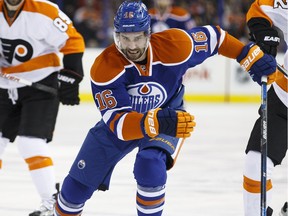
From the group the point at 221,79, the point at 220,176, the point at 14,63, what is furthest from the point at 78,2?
the point at 14,63

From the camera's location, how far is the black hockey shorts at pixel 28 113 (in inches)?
163

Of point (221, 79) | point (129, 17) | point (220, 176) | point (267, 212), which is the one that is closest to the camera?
point (129, 17)

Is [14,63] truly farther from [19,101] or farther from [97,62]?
[97,62]

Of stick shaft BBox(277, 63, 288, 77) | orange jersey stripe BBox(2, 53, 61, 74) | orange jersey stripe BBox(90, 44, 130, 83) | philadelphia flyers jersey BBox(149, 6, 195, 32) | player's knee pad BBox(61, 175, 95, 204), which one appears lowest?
philadelphia flyers jersey BBox(149, 6, 195, 32)

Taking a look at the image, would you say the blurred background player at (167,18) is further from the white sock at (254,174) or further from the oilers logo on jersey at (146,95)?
the oilers logo on jersey at (146,95)

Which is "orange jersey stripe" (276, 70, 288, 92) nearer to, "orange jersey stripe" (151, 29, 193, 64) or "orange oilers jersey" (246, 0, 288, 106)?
"orange oilers jersey" (246, 0, 288, 106)

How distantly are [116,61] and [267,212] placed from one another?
1.00 meters

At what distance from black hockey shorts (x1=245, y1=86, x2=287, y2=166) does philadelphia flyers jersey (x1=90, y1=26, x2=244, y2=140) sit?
398 mm

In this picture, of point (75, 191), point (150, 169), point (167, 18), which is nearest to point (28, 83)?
point (75, 191)

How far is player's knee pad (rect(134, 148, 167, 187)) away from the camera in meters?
3.22

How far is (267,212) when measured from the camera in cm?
366

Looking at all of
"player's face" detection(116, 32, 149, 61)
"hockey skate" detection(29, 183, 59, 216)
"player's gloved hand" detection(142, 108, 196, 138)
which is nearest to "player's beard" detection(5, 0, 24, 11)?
"hockey skate" detection(29, 183, 59, 216)

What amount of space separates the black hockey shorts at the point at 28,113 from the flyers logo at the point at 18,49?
0.52ft

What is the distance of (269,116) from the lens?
362 cm
